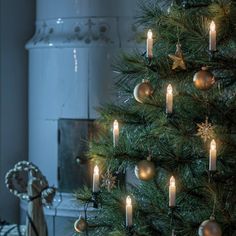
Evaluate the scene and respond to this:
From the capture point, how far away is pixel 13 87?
3055 millimetres

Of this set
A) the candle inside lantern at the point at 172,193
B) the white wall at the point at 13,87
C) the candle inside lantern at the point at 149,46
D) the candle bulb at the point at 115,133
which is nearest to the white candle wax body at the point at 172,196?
the candle inside lantern at the point at 172,193

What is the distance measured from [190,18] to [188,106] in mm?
221

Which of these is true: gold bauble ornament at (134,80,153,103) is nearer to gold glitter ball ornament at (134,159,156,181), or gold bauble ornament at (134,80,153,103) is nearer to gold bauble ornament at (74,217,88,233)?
gold glitter ball ornament at (134,159,156,181)

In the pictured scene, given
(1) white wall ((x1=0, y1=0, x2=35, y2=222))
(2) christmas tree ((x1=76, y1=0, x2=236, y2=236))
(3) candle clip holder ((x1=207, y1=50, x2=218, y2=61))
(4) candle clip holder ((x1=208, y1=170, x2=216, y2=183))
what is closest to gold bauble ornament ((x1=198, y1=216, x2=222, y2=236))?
(2) christmas tree ((x1=76, y1=0, x2=236, y2=236))

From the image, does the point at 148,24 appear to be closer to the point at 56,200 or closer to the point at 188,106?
the point at 188,106

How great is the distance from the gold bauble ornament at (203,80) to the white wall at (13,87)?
181 centimetres

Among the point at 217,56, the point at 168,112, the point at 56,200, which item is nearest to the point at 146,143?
the point at 168,112

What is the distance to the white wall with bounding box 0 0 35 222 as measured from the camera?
3010 mm

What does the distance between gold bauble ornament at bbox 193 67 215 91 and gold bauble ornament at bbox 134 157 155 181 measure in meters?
0.23

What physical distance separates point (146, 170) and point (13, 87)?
1.75 meters

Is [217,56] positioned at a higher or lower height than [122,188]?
higher

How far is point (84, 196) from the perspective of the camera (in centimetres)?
161

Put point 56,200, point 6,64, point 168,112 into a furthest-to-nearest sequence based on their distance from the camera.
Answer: point 6,64 < point 56,200 < point 168,112

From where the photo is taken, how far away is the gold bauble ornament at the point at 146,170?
1446 mm
